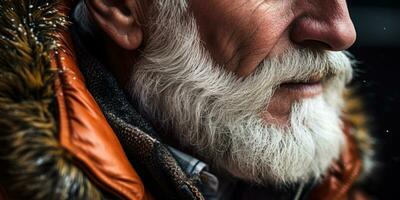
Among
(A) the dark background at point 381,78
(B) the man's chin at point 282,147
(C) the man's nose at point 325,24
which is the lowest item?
(A) the dark background at point 381,78

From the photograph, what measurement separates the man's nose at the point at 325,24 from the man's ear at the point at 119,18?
0.45 metres

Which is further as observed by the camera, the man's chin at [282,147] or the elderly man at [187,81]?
the man's chin at [282,147]

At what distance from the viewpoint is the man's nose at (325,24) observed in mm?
1594

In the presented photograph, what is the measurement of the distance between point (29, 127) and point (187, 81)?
530mm

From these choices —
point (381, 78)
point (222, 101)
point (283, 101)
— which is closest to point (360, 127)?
point (381, 78)

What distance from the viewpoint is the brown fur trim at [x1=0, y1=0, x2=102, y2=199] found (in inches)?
51.2

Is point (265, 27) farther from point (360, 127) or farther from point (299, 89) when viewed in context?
point (360, 127)

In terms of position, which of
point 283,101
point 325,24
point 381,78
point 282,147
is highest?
point 325,24

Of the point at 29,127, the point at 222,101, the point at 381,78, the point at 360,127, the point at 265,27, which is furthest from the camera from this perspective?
the point at 381,78

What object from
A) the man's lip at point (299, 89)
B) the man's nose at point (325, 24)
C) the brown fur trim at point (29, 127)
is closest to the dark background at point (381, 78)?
the man's lip at point (299, 89)

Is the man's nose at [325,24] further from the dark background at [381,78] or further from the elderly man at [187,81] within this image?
the dark background at [381,78]

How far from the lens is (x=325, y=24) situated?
5.23 feet

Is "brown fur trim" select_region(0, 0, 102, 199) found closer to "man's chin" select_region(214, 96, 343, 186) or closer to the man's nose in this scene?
"man's chin" select_region(214, 96, 343, 186)

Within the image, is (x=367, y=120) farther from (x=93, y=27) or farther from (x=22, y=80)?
(x=22, y=80)
